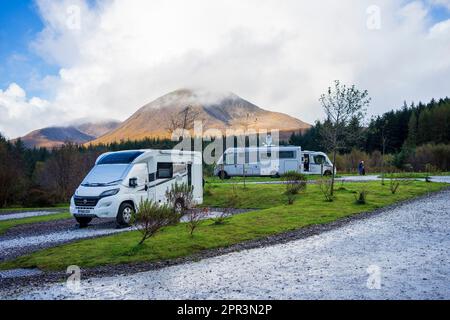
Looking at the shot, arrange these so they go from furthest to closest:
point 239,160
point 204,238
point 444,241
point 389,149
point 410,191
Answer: point 389,149
point 239,160
point 410,191
point 204,238
point 444,241

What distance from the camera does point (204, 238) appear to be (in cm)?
1127

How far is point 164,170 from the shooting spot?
55.2ft

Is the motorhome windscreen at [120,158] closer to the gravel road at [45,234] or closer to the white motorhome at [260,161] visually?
the gravel road at [45,234]

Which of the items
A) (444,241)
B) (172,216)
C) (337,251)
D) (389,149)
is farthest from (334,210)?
(389,149)

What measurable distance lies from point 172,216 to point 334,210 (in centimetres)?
864

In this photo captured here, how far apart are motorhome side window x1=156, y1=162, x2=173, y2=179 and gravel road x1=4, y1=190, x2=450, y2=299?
299 inches

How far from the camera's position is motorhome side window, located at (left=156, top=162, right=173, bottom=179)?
54.0 feet

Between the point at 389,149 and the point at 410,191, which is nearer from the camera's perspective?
the point at 410,191

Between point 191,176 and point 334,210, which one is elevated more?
point 191,176

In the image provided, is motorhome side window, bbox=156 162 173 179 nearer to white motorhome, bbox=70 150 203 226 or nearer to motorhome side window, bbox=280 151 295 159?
white motorhome, bbox=70 150 203 226

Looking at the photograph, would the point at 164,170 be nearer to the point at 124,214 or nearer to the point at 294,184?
the point at 124,214

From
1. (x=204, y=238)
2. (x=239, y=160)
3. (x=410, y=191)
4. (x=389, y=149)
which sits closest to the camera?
(x=204, y=238)

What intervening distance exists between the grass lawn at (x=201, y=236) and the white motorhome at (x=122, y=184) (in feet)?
6.12
